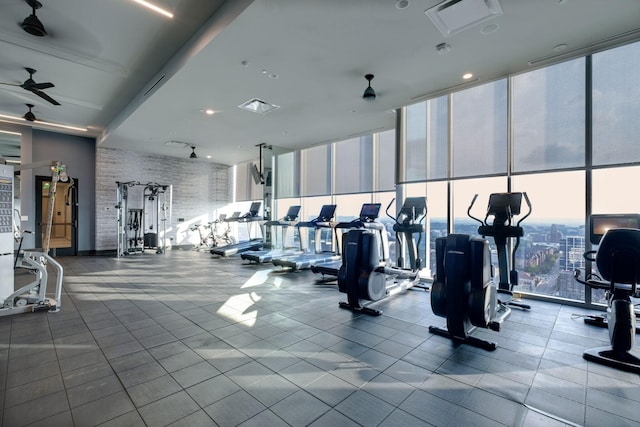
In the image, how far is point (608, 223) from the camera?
11.2 ft

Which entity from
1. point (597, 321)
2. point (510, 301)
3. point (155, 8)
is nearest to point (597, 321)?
point (597, 321)

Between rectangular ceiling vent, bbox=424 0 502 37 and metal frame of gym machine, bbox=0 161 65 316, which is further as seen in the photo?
metal frame of gym machine, bbox=0 161 65 316

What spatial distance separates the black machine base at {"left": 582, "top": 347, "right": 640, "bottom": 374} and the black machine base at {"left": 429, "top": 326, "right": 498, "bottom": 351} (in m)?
0.76

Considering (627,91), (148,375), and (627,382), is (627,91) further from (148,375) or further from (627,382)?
(148,375)

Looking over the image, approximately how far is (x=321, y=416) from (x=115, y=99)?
300 inches

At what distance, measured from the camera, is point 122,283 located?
5410 mm

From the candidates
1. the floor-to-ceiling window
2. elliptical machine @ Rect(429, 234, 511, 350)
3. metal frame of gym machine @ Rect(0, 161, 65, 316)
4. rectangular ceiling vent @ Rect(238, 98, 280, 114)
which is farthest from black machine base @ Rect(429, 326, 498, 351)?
rectangular ceiling vent @ Rect(238, 98, 280, 114)

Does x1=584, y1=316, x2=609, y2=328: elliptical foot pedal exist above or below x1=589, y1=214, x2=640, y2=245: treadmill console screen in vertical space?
below

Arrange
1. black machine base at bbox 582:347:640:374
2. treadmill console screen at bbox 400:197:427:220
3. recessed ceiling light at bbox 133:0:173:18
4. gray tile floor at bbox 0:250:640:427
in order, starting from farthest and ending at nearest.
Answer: treadmill console screen at bbox 400:197:427:220 → recessed ceiling light at bbox 133:0:173:18 → black machine base at bbox 582:347:640:374 → gray tile floor at bbox 0:250:640:427

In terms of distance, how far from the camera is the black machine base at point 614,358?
8.02 feet

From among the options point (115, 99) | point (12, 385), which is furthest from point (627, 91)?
point (115, 99)

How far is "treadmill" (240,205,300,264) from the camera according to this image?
7.41m

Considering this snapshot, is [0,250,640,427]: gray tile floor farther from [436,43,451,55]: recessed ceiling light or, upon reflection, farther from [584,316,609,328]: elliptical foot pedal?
[436,43,451,55]: recessed ceiling light

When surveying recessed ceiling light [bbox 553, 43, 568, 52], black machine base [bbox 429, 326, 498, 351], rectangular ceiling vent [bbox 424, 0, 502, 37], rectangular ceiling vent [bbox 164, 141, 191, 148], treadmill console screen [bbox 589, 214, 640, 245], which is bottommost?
black machine base [bbox 429, 326, 498, 351]
